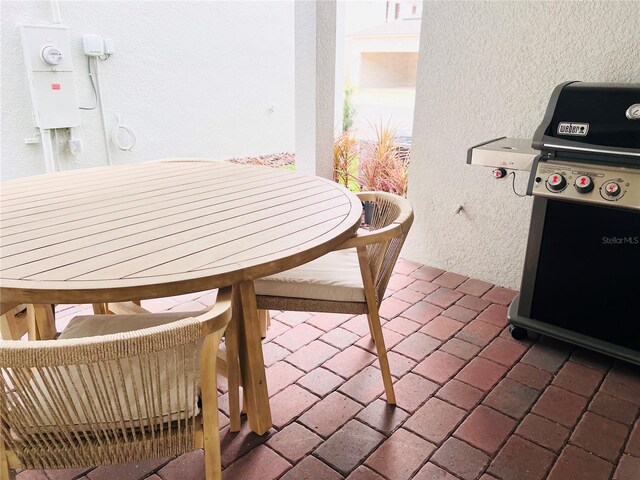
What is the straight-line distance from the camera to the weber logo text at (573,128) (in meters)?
2.05

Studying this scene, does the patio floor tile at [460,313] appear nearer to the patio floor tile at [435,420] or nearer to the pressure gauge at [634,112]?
the patio floor tile at [435,420]

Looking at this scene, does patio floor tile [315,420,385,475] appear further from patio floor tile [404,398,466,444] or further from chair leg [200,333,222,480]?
chair leg [200,333,222,480]

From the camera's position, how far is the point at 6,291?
1.19 metres

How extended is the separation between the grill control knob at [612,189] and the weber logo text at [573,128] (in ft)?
0.86

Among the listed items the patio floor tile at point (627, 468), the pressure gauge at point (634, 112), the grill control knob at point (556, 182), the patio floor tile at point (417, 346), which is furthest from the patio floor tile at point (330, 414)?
the pressure gauge at point (634, 112)

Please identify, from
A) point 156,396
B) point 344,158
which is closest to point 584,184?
point 156,396

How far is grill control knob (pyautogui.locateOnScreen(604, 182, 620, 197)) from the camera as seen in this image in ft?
6.24

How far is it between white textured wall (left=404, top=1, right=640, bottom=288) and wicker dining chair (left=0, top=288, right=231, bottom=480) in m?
2.20

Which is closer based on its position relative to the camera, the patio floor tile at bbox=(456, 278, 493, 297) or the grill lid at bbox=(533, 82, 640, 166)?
the grill lid at bbox=(533, 82, 640, 166)

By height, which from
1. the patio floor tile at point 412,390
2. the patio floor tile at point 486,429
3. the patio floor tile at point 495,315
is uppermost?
the patio floor tile at point 495,315

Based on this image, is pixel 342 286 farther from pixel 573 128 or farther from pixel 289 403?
pixel 573 128

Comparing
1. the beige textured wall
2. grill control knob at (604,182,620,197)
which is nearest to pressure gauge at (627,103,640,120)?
grill control knob at (604,182,620,197)

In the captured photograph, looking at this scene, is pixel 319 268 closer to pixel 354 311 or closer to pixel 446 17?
pixel 354 311

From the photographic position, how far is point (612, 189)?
1.91 meters
